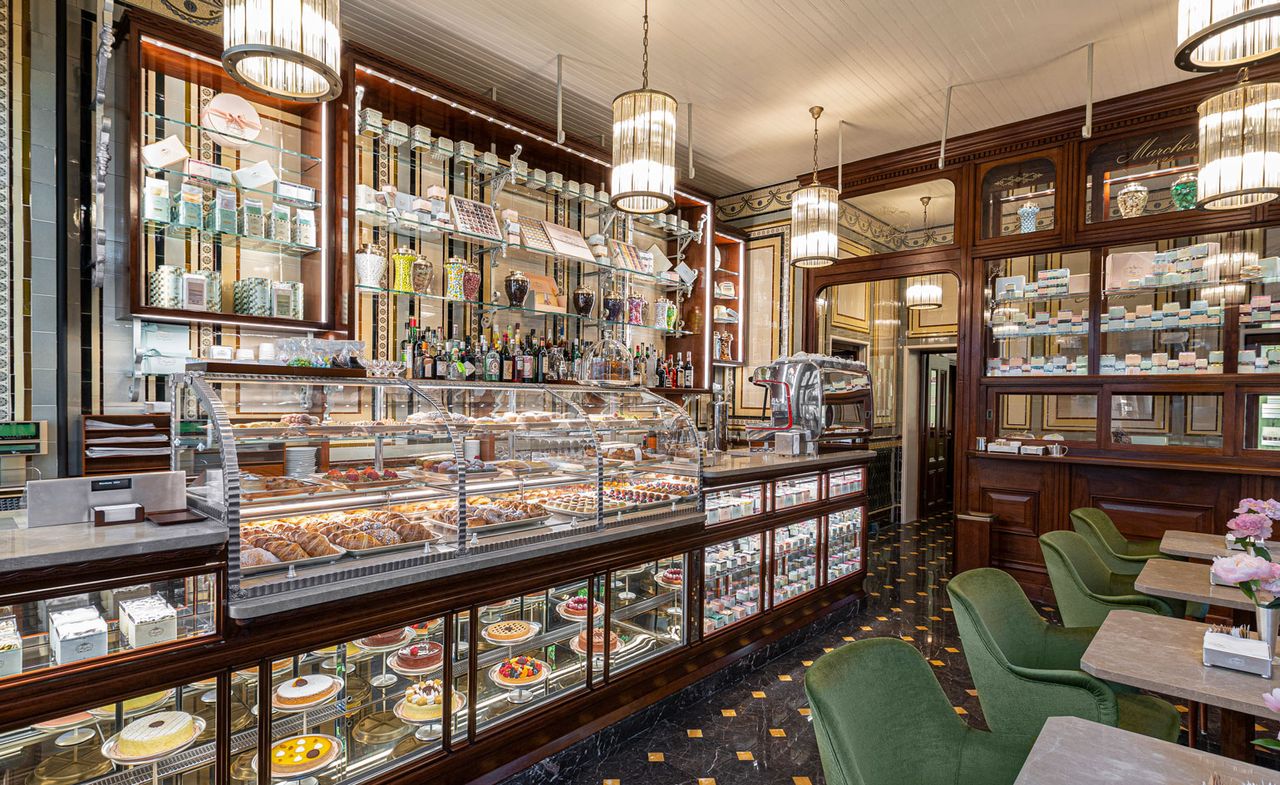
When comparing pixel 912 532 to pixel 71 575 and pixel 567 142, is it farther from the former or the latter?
pixel 71 575

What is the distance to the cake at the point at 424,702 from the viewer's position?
2408mm

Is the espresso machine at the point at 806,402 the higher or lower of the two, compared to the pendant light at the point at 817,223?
lower

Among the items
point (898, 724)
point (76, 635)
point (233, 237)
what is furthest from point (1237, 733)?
point (233, 237)

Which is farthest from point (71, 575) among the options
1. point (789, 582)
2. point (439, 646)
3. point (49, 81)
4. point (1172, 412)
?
point (1172, 412)

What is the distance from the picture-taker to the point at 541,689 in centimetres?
286

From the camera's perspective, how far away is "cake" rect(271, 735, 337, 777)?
6.91ft


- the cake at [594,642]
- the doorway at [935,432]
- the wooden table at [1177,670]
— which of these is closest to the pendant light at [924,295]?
the doorway at [935,432]

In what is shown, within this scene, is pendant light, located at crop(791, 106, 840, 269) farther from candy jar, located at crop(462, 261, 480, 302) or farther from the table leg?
the table leg

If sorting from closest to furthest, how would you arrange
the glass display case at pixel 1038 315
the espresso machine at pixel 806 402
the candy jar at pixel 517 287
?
1. the espresso machine at pixel 806 402
2. the candy jar at pixel 517 287
3. the glass display case at pixel 1038 315

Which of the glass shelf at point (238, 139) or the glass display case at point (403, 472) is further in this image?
the glass shelf at point (238, 139)

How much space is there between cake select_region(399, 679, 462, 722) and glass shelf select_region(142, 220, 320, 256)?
9.36ft

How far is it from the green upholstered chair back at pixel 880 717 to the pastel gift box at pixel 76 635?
189 centimetres

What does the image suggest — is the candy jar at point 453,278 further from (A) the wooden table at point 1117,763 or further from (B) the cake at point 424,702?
(A) the wooden table at point 1117,763

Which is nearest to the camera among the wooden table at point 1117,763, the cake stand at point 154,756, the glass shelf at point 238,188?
the wooden table at point 1117,763
